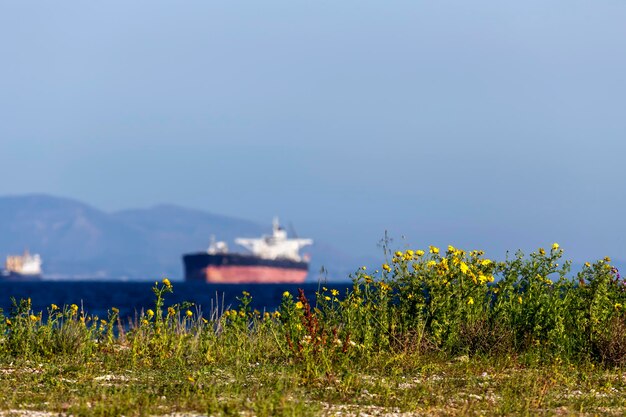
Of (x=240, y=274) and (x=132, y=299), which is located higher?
(x=240, y=274)

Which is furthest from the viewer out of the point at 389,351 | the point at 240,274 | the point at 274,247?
the point at 274,247

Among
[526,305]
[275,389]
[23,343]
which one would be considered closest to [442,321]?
[526,305]

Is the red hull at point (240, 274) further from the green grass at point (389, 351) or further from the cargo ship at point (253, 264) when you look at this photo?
the green grass at point (389, 351)

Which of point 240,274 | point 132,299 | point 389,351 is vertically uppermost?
point 240,274

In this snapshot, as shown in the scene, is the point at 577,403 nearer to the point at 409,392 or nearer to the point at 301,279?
the point at 409,392

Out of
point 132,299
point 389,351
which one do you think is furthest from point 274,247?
point 389,351

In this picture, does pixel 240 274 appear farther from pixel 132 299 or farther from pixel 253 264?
pixel 132 299

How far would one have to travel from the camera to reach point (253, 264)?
15400 centimetres

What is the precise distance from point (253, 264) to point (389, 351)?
463ft

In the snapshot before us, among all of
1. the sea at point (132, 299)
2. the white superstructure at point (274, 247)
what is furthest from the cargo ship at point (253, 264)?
the sea at point (132, 299)

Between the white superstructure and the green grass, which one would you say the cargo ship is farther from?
the green grass

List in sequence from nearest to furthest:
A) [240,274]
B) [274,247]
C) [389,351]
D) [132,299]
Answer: [389,351] → [132,299] → [240,274] → [274,247]

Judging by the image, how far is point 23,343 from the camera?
44.3ft

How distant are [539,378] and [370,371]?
1833 millimetres
